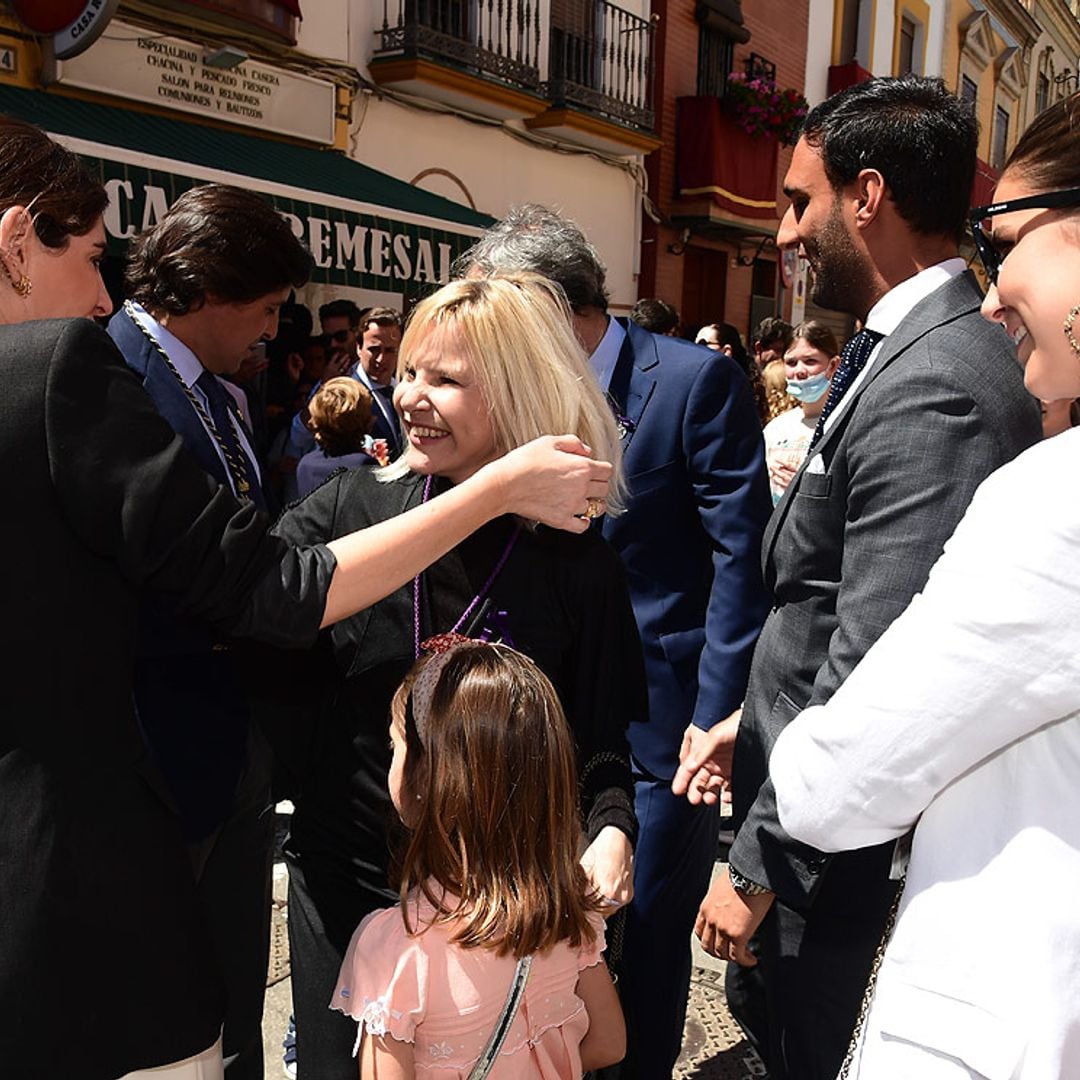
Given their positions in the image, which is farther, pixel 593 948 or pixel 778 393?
pixel 778 393

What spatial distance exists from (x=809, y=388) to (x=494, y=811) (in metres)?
4.29

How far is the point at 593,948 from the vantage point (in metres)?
1.69

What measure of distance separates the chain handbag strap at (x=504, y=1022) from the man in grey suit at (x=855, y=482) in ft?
1.22

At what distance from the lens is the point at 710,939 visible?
1.82 metres

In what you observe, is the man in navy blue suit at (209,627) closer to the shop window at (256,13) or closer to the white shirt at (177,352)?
the white shirt at (177,352)

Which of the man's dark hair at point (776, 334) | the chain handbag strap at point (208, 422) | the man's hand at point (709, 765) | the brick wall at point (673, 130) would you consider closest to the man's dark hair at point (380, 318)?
the man's dark hair at point (776, 334)

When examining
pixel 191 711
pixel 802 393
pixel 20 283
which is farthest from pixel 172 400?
pixel 802 393

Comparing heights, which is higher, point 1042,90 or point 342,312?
point 1042,90

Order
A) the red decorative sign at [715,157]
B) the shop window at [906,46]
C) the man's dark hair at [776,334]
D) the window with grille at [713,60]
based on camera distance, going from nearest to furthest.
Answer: the man's dark hair at [776,334], the red decorative sign at [715,157], the window with grille at [713,60], the shop window at [906,46]

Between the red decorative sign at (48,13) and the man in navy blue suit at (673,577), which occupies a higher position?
the red decorative sign at (48,13)

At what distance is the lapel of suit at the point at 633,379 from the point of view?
2643 millimetres

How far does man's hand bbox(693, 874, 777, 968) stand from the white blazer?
→ 59 cm

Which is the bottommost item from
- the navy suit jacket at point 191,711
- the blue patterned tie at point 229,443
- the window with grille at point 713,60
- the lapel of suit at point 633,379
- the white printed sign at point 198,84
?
the navy suit jacket at point 191,711

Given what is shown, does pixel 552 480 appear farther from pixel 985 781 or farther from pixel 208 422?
pixel 208 422
